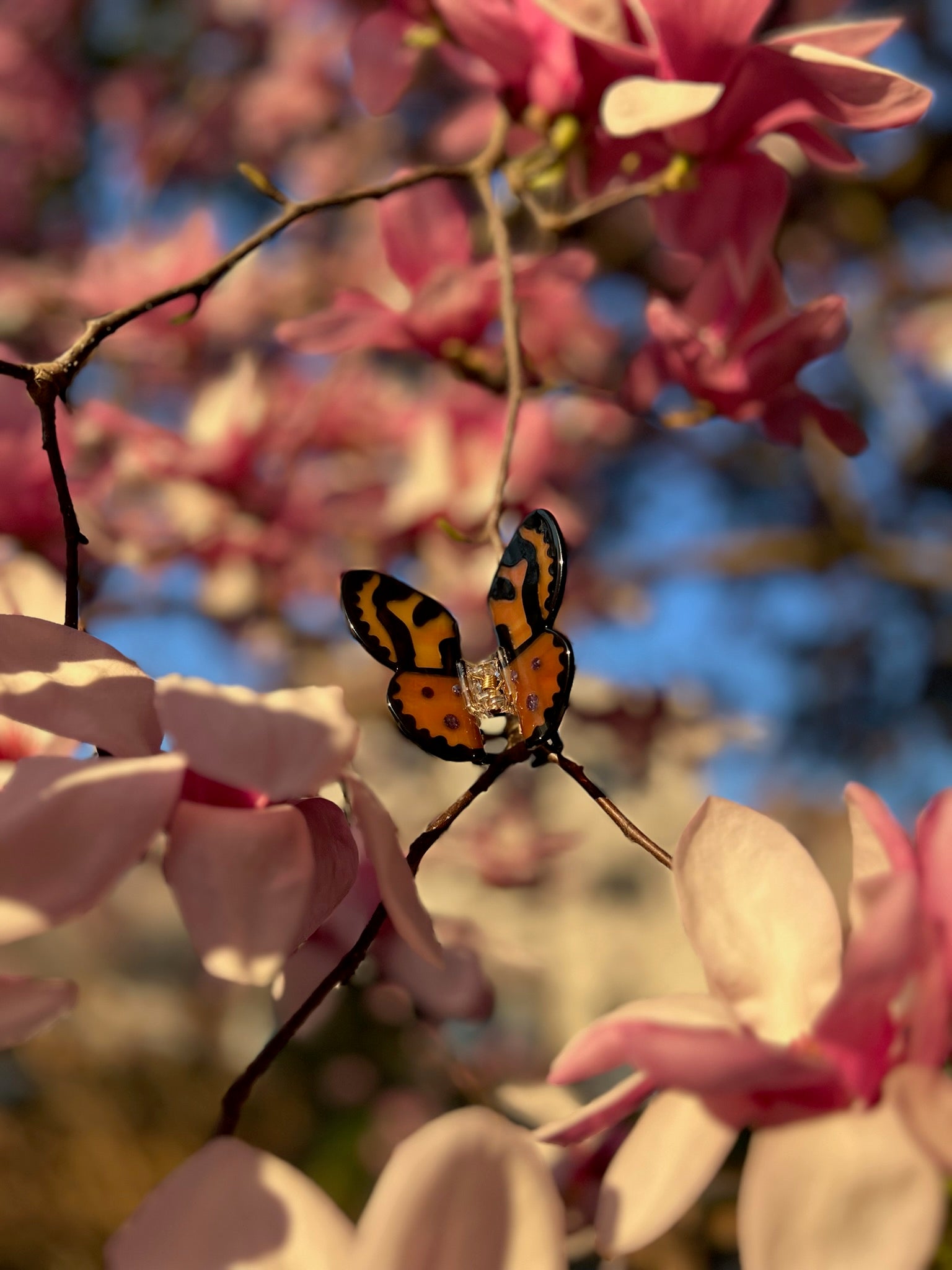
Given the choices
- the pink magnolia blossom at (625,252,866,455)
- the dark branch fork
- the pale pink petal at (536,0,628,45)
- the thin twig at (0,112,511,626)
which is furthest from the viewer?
A: the pink magnolia blossom at (625,252,866,455)

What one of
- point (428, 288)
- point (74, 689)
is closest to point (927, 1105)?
point (74, 689)

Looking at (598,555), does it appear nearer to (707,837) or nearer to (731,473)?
(731,473)

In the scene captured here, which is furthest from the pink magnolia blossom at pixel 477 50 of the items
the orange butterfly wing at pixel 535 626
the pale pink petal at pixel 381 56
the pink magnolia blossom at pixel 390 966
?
the pink magnolia blossom at pixel 390 966

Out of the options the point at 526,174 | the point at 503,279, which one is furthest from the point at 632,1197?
the point at 526,174

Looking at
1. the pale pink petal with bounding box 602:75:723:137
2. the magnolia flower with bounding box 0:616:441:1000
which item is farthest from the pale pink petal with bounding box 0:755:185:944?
the pale pink petal with bounding box 602:75:723:137

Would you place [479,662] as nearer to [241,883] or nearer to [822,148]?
[241,883]

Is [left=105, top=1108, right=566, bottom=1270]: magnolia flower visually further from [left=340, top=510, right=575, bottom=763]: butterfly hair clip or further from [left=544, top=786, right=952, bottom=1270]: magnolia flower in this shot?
[left=340, top=510, right=575, bottom=763]: butterfly hair clip
